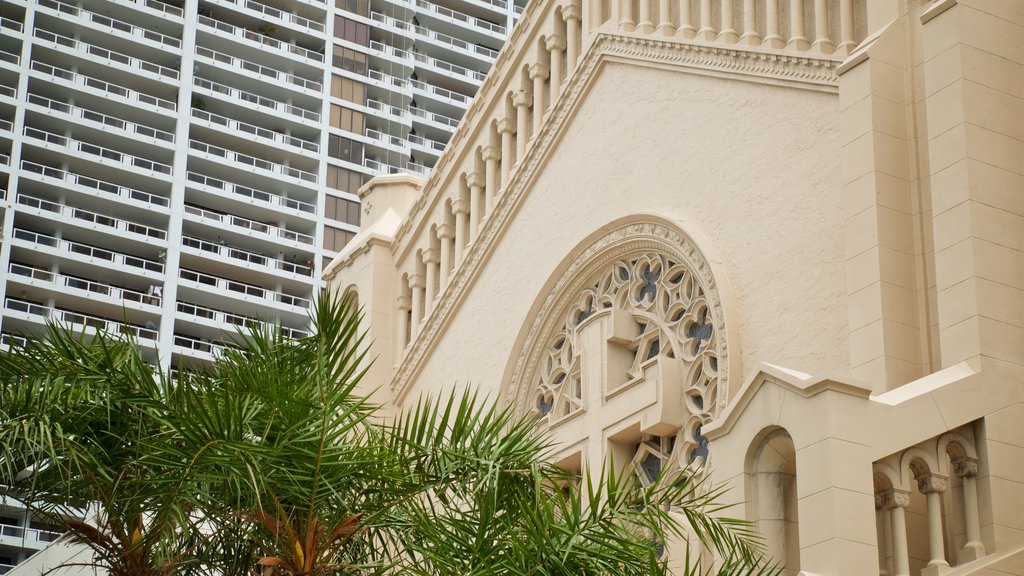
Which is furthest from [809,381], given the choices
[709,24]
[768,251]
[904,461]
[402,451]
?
[709,24]

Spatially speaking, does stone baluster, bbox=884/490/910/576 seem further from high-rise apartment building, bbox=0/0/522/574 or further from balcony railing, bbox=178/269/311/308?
balcony railing, bbox=178/269/311/308

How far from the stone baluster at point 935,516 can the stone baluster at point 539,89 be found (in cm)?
1040

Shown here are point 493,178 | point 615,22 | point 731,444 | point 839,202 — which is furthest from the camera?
point 493,178

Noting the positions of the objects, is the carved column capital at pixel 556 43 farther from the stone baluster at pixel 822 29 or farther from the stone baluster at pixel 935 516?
the stone baluster at pixel 935 516

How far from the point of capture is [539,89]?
21.9 meters

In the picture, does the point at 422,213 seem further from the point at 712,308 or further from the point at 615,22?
the point at 712,308

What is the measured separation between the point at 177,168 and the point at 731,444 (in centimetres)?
5872

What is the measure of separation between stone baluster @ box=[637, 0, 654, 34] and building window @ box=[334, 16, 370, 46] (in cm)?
5607

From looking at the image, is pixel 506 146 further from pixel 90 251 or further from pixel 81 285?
pixel 90 251

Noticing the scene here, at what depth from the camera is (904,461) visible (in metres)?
12.4

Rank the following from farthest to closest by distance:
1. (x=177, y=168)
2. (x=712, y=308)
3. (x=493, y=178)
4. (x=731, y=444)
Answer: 1. (x=177, y=168)
2. (x=493, y=178)
3. (x=712, y=308)
4. (x=731, y=444)

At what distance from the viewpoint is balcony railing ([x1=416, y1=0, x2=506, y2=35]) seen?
3113 inches

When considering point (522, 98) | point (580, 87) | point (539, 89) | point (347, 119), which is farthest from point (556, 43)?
point (347, 119)

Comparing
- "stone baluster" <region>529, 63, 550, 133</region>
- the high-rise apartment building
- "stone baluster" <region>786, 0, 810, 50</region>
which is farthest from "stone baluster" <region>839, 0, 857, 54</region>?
the high-rise apartment building
